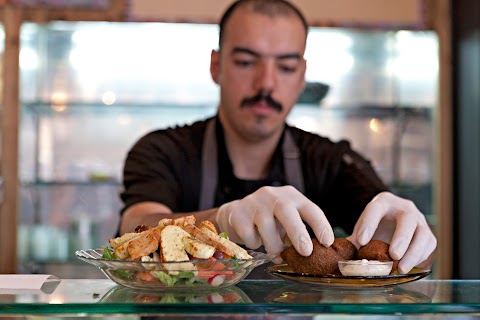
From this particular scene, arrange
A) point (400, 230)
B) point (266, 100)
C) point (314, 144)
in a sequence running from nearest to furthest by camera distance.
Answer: point (400, 230) < point (266, 100) < point (314, 144)

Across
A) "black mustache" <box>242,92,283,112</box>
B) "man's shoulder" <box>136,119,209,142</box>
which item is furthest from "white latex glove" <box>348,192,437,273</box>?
"man's shoulder" <box>136,119,209,142</box>

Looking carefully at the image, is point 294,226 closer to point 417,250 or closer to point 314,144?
point 417,250

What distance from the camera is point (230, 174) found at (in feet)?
6.81

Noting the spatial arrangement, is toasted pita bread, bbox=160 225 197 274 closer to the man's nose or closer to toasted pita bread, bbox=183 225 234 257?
toasted pita bread, bbox=183 225 234 257

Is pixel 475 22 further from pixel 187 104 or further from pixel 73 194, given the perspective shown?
pixel 73 194

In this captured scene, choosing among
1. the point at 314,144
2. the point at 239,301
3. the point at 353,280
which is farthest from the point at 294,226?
the point at 314,144

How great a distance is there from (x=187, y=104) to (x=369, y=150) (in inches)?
33.4

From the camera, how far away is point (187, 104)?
334cm

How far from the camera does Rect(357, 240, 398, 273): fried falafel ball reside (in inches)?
38.4

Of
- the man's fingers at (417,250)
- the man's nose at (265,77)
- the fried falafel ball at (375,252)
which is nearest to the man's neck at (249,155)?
the man's nose at (265,77)

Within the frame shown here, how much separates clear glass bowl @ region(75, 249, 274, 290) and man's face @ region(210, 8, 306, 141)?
1235 millimetres

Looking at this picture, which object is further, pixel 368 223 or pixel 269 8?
pixel 269 8

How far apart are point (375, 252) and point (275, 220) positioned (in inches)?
8.1

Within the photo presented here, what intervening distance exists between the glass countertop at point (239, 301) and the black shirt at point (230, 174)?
1.05 meters
